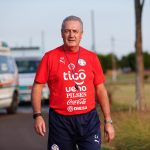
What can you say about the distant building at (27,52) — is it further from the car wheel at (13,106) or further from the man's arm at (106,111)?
the man's arm at (106,111)

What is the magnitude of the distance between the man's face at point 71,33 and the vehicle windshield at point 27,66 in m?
16.2

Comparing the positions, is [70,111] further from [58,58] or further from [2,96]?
[2,96]

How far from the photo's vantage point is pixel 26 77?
2128 centimetres

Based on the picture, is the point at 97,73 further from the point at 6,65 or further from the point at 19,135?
the point at 6,65

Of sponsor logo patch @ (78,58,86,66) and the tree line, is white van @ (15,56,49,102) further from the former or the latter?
the tree line

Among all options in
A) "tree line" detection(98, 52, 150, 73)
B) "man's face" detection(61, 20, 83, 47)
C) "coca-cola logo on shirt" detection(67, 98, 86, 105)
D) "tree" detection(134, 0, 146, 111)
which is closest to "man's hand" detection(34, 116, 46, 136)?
"coca-cola logo on shirt" detection(67, 98, 86, 105)

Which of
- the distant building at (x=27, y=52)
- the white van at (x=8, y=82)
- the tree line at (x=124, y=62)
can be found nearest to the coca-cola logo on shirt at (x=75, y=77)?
the white van at (x=8, y=82)

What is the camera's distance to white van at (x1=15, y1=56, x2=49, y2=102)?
20.7 meters

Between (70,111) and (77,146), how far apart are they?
36cm

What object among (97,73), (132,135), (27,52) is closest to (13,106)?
(132,135)

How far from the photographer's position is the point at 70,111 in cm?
558

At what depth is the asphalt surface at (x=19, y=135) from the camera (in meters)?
10.6

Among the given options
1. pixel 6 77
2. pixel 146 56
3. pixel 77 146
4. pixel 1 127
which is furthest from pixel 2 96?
pixel 146 56

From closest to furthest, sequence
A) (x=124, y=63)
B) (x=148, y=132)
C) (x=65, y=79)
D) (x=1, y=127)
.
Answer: (x=65, y=79) → (x=148, y=132) → (x=1, y=127) → (x=124, y=63)
